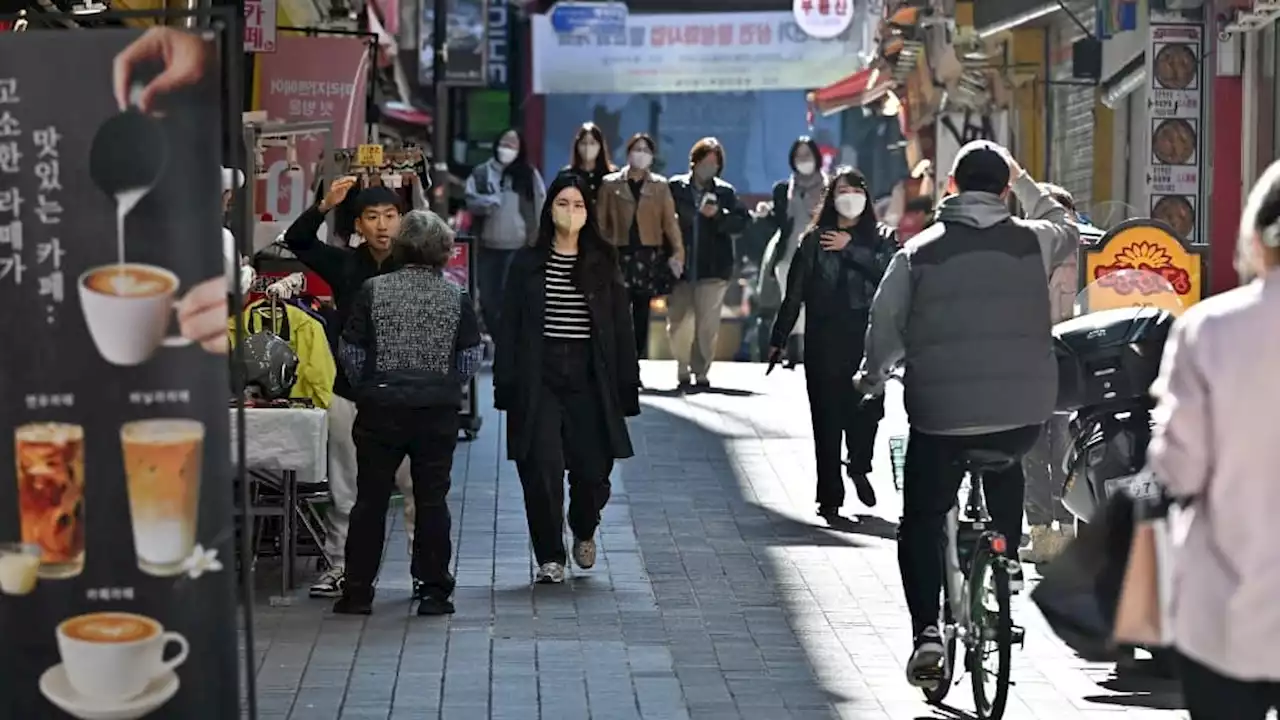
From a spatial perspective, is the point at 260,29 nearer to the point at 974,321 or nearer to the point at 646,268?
the point at 646,268

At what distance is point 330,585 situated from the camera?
11992 mm

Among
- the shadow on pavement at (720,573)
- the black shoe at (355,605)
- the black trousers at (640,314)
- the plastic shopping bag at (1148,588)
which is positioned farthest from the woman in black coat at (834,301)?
the plastic shopping bag at (1148,588)

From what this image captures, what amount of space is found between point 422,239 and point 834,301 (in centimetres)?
378

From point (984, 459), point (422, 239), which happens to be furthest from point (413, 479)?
point (984, 459)

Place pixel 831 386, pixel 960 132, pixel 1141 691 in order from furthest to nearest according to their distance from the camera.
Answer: pixel 960 132
pixel 831 386
pixel 1141 691

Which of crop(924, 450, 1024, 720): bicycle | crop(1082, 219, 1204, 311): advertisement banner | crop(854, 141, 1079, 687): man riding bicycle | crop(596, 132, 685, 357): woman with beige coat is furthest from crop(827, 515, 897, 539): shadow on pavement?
crop(596, 132, 685, 357): woman with beige coat

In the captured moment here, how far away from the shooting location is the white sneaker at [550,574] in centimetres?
1235

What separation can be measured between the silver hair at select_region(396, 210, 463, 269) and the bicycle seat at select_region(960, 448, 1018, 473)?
2.98m

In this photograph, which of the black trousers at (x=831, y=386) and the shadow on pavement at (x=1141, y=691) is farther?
the black trousers at (x=831, y=386)

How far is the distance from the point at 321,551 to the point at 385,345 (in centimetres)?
150

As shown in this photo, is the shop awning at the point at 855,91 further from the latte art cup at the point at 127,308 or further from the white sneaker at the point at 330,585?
the latte art cup at the point at 127,308

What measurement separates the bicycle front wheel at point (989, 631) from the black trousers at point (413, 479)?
3.03 m

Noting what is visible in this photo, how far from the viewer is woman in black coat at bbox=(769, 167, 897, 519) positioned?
14242 mm

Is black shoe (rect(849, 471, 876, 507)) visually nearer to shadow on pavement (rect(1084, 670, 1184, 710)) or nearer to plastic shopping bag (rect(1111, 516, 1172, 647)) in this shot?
shadow on pavement (rect(1084, 670, 1184, 710))
